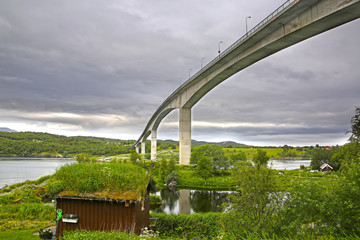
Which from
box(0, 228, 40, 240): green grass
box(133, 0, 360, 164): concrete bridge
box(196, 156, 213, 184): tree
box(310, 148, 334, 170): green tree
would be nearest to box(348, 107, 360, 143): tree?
box(133, 0, 360, 164): concrete bridge

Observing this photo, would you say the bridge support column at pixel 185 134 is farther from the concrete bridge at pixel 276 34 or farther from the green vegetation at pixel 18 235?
the green vegetation at pixel 18 235

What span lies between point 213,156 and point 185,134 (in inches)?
336

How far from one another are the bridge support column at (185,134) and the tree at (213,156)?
330cm

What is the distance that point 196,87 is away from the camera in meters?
41.2

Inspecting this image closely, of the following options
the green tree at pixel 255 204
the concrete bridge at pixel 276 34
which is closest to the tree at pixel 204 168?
the concrete bridge at pixel 276 34

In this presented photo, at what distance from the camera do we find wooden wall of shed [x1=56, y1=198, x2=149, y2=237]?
10250 mm

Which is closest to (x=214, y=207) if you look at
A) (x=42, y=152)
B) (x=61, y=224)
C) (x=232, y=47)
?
(x=232, y=47)

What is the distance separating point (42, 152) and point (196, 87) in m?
125

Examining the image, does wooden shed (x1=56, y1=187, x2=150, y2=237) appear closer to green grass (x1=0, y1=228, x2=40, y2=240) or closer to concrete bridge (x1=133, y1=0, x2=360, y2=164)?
green grass (x1=0, y1=228, x2=40, y2=240)

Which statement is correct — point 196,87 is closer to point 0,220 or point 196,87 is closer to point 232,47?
point 232,47

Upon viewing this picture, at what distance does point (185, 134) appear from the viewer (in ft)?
153

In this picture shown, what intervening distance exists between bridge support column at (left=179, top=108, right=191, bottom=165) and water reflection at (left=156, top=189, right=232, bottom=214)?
9.75m

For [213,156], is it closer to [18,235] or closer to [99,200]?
[18,235]

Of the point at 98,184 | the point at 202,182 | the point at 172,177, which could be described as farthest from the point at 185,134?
the point at 98,184
